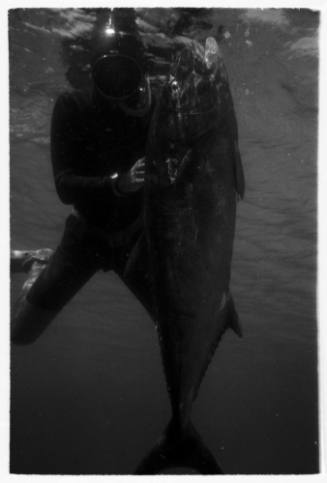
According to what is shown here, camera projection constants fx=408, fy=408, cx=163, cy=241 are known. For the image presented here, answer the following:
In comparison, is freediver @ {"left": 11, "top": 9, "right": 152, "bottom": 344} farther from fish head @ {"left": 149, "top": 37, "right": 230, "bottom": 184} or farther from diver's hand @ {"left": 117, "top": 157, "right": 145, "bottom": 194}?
fish head @ {"left": 149, "top": 37, "right": 230, "bottom": 184}

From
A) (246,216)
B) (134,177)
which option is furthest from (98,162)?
(246,216)

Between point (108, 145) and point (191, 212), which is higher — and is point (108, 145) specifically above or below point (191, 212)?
above

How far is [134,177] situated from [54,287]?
331cm

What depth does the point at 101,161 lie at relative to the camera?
4633 millimetres

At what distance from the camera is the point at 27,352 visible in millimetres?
55781

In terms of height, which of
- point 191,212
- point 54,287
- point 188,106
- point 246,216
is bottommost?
point 246,216

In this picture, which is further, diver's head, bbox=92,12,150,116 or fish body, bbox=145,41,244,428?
diver's head, bbox=92,12,150,116

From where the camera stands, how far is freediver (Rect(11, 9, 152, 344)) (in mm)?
3502

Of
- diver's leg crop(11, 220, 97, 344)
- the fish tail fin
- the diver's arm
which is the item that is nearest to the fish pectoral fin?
the fish tail fin

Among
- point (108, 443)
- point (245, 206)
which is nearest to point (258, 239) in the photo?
point (245, 206)

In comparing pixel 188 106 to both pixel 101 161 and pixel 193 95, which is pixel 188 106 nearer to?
pixel 193 95

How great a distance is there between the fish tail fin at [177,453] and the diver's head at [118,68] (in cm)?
283

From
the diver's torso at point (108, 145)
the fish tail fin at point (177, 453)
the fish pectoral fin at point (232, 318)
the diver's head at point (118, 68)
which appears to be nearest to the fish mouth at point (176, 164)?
the fish pectoral fin at point (232, 318)
